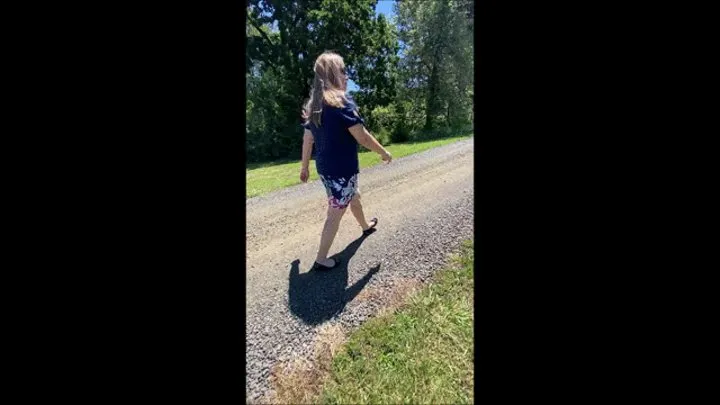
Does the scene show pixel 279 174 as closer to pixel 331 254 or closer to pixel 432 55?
pixel 331 254

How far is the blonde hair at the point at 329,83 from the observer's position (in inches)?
92.1

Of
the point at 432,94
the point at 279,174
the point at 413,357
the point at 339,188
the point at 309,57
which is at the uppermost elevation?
the point at 309,57

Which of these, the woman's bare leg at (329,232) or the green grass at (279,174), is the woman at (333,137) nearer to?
the woman's bare leg at (329,232)

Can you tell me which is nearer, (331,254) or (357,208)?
(331,254)

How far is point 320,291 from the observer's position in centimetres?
248

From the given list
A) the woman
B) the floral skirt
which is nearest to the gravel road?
the woman

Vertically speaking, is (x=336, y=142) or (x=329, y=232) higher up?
(x=336, y=142)

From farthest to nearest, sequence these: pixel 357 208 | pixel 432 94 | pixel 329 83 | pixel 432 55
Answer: pixel 432 55 < pixel 432 94 < pixel 357 208 < pixel 329 83

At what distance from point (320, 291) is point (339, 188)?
0.85m

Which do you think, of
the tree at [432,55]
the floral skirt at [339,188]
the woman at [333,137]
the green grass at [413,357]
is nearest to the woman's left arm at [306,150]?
the woman at [333,137]

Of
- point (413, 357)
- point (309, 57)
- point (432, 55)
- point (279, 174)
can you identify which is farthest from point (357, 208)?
point (432, 55)
